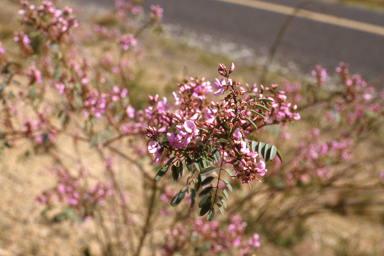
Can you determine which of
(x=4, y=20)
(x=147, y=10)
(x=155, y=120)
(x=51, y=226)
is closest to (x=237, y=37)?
(x=147, y=10)

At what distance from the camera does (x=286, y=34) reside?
8.58 m

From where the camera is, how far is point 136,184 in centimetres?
393

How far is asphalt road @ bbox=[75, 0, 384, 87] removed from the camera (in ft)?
24.7

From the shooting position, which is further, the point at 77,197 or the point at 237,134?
the point at 77,197

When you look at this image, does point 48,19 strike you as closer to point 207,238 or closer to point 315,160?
point 207,238

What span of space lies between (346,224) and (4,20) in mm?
7582

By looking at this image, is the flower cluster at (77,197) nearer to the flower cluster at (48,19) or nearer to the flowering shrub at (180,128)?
the flowering shrub at (180,128)

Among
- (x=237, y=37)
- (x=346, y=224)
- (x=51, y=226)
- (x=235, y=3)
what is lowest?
(x=51, y=226)

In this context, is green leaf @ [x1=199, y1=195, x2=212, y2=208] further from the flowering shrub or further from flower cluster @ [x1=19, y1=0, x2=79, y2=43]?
flower cluster @ [x1=19, y1=0, x2=79, y2=43]

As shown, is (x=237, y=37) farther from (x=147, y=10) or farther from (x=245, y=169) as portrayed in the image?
(x=245, y=169)

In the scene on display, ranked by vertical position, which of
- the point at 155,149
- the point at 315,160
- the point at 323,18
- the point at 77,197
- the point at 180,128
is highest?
the point at 323,18

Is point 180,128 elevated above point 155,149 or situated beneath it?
elevated above

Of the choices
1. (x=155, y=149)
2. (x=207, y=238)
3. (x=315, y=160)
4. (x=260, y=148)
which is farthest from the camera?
(x=315, y=160)

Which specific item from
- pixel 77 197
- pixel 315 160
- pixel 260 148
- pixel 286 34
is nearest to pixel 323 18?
pixel 286 34
